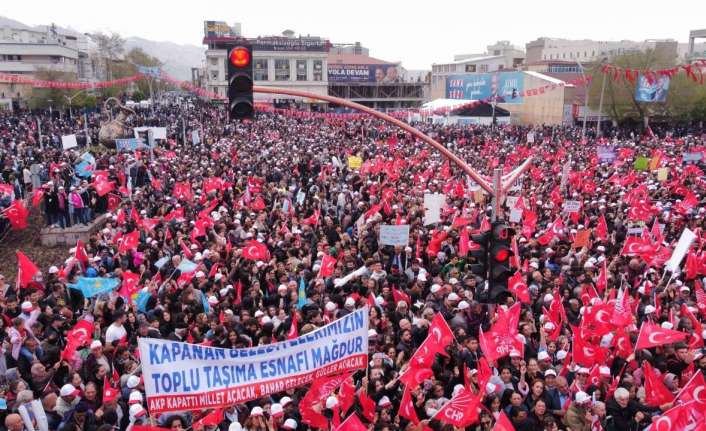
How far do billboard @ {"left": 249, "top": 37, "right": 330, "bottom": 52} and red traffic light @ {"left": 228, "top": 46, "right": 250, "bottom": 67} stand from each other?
7329cm

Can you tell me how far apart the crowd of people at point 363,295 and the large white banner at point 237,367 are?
0.40 meters

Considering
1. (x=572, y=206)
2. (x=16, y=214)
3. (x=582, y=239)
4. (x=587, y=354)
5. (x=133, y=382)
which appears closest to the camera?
(x=133, y=382)

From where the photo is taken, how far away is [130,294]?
10109 mm

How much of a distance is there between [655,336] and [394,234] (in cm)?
537

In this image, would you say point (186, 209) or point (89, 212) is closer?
point (186, 209)

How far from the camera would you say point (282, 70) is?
77688mm

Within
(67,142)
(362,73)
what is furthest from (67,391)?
(362,73)

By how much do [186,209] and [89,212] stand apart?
340 cm

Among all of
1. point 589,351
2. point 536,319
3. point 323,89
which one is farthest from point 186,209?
point 323,89

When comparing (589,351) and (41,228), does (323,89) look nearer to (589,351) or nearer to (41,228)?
(41,228)

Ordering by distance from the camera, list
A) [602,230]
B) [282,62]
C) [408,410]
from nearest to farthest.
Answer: [408,410] < [602,230] < [282,62]

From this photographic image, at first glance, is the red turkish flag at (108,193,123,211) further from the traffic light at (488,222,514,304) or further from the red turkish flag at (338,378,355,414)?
the traffic light at (488,222,514,304)

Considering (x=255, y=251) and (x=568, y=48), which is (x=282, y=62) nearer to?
(x=568, y=48)

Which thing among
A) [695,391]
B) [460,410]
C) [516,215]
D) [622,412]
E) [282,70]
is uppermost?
[282,70]
